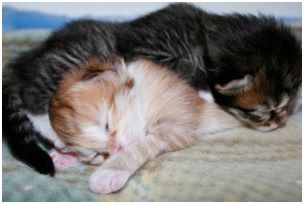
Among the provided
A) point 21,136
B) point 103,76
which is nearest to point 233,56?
point 103,76

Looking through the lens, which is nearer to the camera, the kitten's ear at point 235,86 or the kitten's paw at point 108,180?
the kitten's paw at point 108,180

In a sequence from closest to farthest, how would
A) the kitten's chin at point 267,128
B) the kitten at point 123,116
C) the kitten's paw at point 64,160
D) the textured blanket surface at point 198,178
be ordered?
the textured blanket surface at point 198,178 → the kitten at point 123,116 → the kitten's paw at point 64,160 → the kitten's chin at point 267,128

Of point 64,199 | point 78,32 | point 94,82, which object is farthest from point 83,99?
point 78,32

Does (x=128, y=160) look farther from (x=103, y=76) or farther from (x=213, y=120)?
(x=213, y=120)

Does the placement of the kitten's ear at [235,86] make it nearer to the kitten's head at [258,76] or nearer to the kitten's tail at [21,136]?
the kitten's head at [258,76]

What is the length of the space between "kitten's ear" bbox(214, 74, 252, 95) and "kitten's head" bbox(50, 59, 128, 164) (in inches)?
16.1

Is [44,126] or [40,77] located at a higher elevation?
[40,77]

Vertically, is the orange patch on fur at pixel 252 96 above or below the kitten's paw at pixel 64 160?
above

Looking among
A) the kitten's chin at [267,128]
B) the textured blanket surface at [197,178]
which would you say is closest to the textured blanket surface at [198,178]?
the textured blanket surface at [197,178]

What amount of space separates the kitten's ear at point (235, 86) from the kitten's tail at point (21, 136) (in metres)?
0.71

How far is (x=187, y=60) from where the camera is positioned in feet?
6.08

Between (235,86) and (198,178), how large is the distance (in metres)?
0.46

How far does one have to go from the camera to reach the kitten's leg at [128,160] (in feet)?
4.54

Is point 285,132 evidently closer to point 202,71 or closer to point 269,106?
point 269,106
